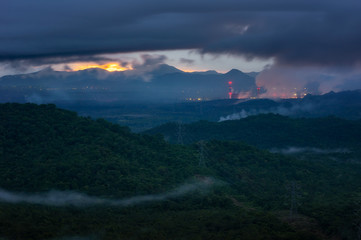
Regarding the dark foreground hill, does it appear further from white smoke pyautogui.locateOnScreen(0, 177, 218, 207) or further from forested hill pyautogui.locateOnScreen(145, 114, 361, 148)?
forested hill pyautogui.locateOnScreen(145, 114, 361, 148)

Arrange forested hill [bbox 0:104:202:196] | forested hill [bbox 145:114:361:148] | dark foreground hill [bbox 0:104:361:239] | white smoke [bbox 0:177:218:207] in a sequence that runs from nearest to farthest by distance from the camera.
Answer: dark foreground hill [bbox 0:104:361:239] < white smoke [bbox 0:177:218:207] < forested hill [bbox 0:104:202:196] < forested hill [bbox 145:114:361:148]

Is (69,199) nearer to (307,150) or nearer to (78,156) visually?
(78,156)

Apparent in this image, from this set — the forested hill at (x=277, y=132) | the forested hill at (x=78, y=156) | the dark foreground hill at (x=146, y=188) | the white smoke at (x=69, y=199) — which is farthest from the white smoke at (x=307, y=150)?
the white smoke at (x=69, y=199)

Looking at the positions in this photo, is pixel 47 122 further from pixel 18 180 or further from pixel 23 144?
pixel 18 180

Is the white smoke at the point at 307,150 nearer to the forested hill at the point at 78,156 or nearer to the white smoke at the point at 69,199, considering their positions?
the forested hill at the point at 78,156

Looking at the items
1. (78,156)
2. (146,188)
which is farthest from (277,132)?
(78,156)

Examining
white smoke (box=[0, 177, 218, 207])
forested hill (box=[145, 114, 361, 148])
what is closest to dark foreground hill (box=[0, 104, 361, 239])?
white smoke (box=[0, 177, 218, 207])
